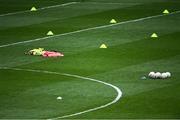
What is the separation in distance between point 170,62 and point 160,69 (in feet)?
4.53

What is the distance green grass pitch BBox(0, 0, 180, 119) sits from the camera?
24.2 metres

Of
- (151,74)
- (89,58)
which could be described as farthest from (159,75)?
(89,58)

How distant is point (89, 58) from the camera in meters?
31.5

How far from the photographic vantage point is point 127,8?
43.9 meters

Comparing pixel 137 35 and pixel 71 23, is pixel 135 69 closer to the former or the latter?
pixel 137 35

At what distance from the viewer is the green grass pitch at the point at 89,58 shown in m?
24.2

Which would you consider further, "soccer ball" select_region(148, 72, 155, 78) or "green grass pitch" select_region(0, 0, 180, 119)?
"soccer ball" select_region(148, 72, 155, 78)

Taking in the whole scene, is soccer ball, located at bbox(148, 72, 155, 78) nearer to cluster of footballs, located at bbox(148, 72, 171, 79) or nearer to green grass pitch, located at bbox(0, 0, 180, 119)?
cluster of footballs, located at bbox(148, 72, 171, 79)

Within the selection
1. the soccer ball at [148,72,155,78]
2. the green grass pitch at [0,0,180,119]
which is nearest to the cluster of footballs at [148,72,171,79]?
the soccer ball at [148,72,155,78]

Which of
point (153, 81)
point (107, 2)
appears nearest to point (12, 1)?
point (107, 2)

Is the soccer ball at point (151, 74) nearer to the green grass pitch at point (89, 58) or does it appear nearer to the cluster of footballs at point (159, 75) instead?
the cluster of footballs at point (159, 75)

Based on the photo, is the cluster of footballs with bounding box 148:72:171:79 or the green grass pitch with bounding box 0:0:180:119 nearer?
the green grass pitch with bounding box 0:0:180:119

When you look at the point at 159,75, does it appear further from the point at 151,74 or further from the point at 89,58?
the point at 89,58

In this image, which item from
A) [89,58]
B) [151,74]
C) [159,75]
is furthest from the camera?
[89,58]
